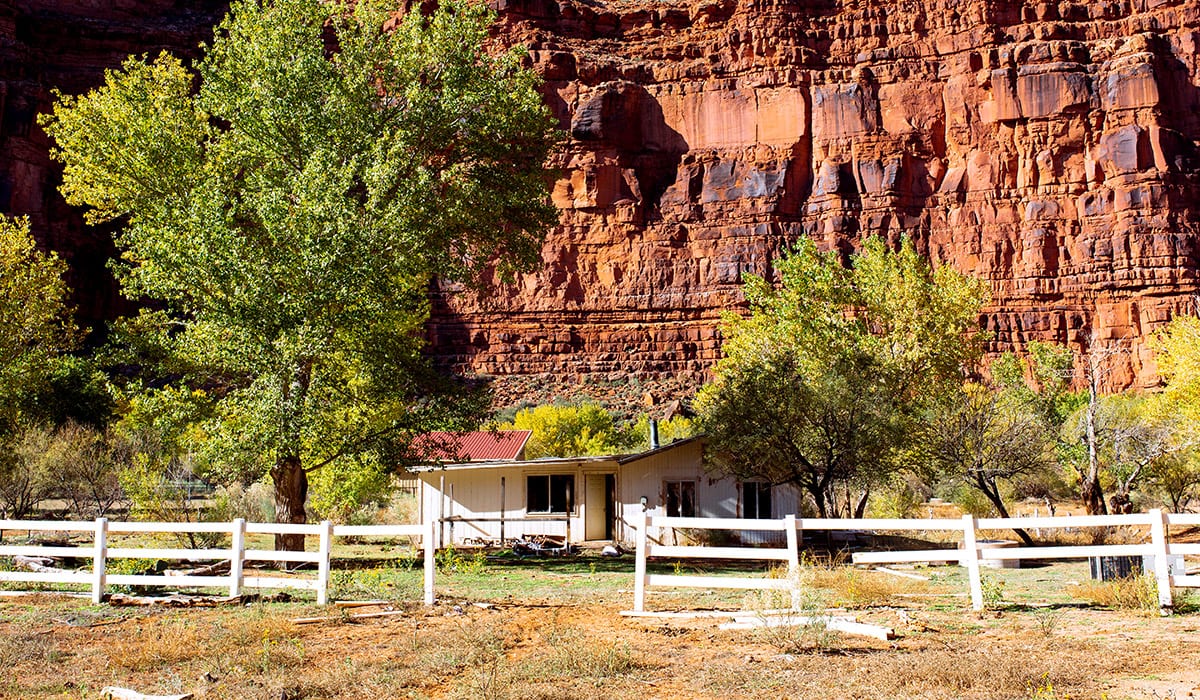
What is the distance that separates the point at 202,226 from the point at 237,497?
16985mm

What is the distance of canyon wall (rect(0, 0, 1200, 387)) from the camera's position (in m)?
72.8

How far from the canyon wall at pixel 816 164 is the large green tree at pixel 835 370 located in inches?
1587

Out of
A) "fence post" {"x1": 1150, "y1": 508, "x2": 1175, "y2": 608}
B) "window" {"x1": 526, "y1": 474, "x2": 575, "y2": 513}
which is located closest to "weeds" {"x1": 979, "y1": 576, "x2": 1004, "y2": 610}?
"fence post" {"x1": 1150, "y1": 508, "x2": 1175, "y2": 608}

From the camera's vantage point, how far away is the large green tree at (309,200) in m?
17.7

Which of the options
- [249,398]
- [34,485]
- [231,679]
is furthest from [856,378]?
[34,485]

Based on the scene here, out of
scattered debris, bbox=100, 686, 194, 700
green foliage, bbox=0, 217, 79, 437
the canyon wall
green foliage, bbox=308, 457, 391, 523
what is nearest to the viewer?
scattered debris, bbox=100, 686, 194, 700

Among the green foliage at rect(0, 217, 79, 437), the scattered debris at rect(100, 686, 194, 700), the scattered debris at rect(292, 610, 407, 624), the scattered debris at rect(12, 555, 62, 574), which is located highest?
the green foliage at rect(0, 217, 79, 437)

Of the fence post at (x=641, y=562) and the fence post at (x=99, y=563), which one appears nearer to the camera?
the fence post at (x=641, y=562)

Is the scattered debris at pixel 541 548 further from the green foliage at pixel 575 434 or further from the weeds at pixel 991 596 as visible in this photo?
the green foliage at pixel 575 434

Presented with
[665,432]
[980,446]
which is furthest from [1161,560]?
[665,432]

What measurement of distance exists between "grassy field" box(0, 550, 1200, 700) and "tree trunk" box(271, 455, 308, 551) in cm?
635

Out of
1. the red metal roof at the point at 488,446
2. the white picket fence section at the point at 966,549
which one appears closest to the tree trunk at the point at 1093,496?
the white picket fence section at the point at 966,549

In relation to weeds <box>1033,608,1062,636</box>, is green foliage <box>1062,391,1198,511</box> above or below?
above

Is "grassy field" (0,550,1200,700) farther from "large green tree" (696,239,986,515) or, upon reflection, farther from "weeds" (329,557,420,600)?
"large green tree" (696,239,986,515)
